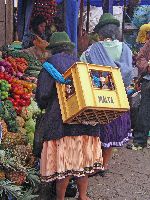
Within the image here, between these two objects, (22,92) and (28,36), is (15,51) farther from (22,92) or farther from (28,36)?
(22,92)

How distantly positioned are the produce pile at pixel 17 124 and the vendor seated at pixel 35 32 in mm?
629

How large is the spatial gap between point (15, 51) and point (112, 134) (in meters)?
3.12

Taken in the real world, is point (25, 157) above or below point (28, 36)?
below

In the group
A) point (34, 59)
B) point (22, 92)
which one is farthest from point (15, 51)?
point (22, 92)

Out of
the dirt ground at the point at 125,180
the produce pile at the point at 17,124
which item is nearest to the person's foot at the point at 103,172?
the dirt ground at the point at 125,180

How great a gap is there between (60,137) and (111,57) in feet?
4.43

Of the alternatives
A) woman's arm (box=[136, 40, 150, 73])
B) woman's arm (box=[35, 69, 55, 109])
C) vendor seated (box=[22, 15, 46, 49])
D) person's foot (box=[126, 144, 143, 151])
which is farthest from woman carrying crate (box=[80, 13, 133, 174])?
vendor seated (box=[22, 15, 46, 49])

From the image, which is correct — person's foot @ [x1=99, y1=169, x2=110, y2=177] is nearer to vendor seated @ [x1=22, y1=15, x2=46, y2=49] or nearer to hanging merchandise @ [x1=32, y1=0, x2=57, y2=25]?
vendor seated @ [x1=22, y1=15, x2=46, y2=49]

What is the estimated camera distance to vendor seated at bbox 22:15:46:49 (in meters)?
8.77

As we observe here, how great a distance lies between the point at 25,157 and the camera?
519cm

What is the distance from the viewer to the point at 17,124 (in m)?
5.94

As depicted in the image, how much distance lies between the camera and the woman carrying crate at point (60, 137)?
15.2 feet

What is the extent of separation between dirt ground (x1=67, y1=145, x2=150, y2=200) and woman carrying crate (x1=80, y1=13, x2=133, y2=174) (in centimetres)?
39

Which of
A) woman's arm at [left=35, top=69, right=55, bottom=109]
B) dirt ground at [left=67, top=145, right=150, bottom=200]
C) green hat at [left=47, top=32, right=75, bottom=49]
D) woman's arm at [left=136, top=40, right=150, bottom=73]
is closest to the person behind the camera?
woman's arm at [left=35, top=69, right=55, bottom=109]
